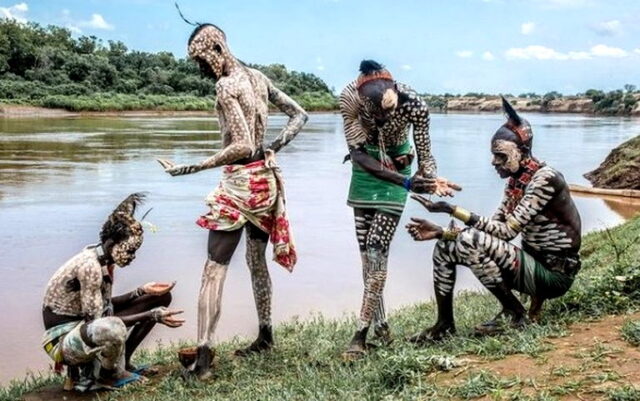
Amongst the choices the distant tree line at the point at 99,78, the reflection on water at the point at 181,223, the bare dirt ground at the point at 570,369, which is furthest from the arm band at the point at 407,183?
the distant tree line at the point at 99,78

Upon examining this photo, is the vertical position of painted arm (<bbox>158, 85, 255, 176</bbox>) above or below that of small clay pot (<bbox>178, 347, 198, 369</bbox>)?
above

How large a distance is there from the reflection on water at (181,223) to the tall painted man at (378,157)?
2.52 meters

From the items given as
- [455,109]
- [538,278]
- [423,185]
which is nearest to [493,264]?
[538,278]

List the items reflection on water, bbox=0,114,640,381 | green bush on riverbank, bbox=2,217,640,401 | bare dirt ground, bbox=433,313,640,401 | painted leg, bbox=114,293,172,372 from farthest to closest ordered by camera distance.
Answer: reflection on water, bbox=0,114,640,381, painted leg, bbox=114,293,172,372, green bush on riverbank, bbox=2,217,640,401, bare dirt ground, bbox=433,313,640,401

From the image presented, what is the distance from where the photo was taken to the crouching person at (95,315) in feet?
15.6

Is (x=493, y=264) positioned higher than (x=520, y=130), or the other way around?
(x=520, y=130)

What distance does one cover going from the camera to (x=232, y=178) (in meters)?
5.00

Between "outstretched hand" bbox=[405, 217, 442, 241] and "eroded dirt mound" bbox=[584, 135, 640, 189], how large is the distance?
13613 millimetres

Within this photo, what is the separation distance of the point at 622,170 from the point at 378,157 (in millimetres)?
14344

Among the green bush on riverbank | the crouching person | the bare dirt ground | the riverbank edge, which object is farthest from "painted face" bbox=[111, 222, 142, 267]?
the riverbank edge

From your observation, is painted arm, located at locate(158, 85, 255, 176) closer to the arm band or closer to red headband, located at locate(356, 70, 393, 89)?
red headband, located at locate(356, 70, 393, 89)

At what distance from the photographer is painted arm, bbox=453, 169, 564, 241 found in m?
4.75

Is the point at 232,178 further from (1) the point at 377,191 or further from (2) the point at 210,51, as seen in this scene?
(1) the point at 377,191

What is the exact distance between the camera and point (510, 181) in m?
5.02
